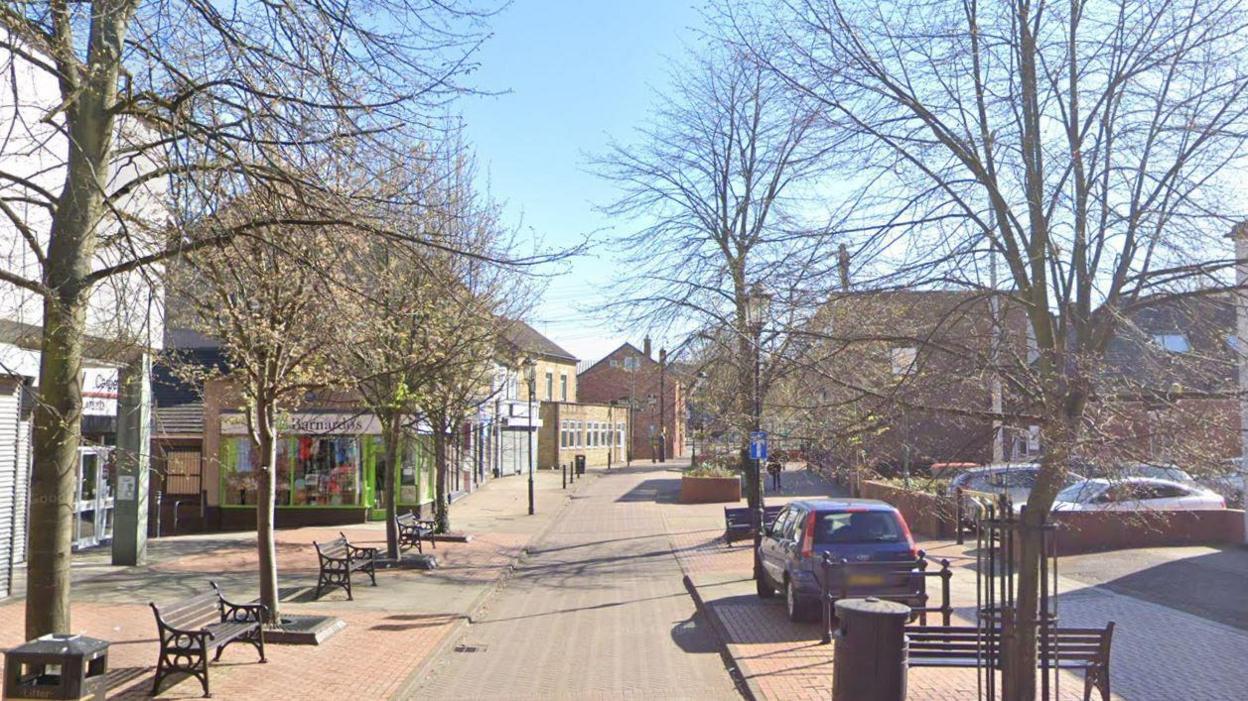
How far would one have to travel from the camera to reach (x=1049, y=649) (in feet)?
24.8

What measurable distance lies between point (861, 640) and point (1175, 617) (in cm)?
715

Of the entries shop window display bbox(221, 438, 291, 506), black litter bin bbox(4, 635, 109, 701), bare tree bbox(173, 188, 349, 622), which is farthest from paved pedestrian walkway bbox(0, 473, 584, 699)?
black litter bin bbox(4, 635, 109, 701)

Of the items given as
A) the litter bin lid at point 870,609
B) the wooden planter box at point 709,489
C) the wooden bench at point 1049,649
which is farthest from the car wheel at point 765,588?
the wooden planter box at point 709,489

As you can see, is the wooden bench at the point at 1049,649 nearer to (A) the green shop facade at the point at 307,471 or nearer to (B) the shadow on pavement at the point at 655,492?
(A) the green shop facade at the point at 307,471

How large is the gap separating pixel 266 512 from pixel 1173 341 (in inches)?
372

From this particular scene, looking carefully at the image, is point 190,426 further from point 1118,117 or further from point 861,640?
point 1118,117

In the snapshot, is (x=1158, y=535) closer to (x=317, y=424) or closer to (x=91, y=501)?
(x=317, y=424)

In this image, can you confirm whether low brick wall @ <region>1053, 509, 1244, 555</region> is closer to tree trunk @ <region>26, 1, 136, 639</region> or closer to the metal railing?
the metal railing

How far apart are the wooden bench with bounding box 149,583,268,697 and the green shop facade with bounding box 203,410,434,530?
14600 mm

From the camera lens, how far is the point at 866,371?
7.26 metres

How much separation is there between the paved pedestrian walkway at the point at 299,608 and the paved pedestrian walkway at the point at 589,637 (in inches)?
18.1

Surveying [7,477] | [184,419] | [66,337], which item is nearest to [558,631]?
[66,337]

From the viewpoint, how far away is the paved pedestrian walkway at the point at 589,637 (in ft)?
30.8

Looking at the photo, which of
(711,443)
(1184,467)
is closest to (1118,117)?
(1184,467)
